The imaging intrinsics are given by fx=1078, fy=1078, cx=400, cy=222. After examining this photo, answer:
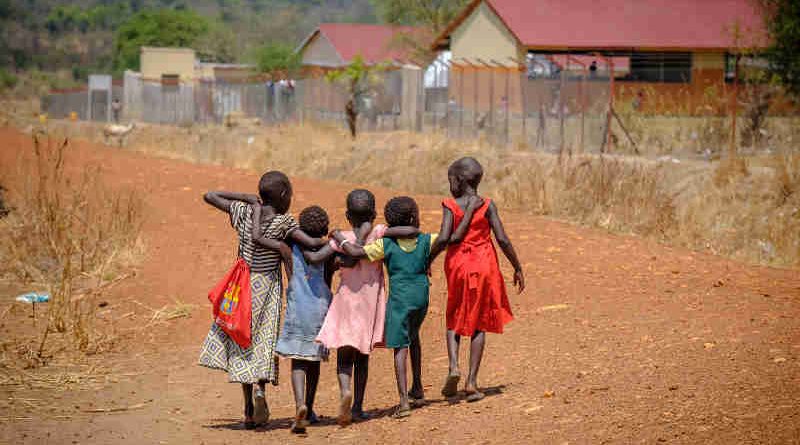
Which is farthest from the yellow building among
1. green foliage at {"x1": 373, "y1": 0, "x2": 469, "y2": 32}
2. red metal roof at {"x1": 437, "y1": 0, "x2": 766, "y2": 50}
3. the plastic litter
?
the plastic litter

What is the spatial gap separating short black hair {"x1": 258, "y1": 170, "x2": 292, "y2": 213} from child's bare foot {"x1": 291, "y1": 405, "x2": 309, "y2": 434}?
1126 millimetres

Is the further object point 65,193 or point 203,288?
point 65,193

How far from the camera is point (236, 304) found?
19.8ft

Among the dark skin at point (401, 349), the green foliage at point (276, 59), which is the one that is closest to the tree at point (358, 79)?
the dark skin at point (401, 349)

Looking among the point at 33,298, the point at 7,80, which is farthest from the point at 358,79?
the point at 7,80

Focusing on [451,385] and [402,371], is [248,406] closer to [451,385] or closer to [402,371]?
[402,371]

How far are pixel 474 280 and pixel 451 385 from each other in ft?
2.06

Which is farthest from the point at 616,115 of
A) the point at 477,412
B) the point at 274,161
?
the point at 477,412

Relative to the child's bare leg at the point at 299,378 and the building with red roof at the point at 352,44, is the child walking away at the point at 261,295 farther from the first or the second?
the building with red roof at the point at 352,44

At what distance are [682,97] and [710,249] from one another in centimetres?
1607

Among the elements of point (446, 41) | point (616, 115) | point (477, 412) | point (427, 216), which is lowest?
point (477, 412)

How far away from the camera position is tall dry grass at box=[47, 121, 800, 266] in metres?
13.0

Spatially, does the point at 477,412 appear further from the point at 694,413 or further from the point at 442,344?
the point at 442,344

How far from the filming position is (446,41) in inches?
1529
